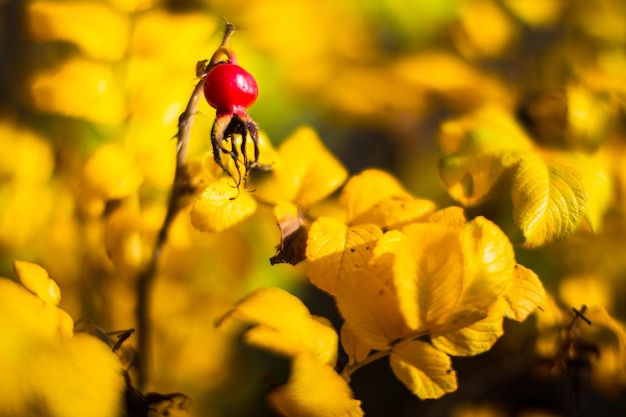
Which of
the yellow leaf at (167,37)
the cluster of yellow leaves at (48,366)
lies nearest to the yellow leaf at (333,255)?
the cluster of yellow leaves at (48,366)


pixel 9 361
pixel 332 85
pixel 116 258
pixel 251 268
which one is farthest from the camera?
pixel 332 85

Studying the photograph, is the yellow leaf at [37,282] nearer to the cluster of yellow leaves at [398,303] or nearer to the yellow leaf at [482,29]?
the cluster of yellow leaves at [398,303]

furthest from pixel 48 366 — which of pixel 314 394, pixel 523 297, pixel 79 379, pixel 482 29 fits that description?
pixel 482 29

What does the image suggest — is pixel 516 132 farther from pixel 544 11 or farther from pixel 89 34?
pixel 89 34

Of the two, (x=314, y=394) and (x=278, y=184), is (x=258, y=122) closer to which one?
(x=278, y=184)

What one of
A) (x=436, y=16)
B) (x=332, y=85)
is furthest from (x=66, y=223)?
(x=436, y=16)

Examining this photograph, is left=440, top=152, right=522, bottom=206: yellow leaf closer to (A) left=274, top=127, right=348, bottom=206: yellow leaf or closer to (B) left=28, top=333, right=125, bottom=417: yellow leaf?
(A) left=274, top=127, right=348, bottom=206: yellow leaf
